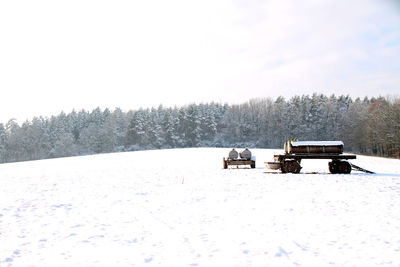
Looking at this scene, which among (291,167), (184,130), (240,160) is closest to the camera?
(291,167)

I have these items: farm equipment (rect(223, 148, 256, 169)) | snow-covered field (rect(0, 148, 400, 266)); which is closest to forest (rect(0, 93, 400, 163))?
farm equipment (rect(223, 148, 256, 169))

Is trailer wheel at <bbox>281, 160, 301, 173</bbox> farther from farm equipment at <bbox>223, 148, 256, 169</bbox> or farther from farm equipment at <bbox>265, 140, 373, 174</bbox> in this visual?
farm equipment at <bbox>223, 148, 256, 169</bbox>

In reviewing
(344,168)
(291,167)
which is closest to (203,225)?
(291,167)

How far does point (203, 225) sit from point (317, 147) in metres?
13.4

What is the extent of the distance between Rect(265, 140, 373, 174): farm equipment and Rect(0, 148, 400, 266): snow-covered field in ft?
14.9

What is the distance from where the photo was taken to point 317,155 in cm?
1923

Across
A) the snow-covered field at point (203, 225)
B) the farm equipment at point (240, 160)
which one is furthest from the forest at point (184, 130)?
the snow-covered field at point (203, 225)

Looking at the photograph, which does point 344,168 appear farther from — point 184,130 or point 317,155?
point 184,130

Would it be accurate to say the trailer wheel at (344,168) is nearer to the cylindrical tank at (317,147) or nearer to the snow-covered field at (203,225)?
the cylindrical tank at (317,147)

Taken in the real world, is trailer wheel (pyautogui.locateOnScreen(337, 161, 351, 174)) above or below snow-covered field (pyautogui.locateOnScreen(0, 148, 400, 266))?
above

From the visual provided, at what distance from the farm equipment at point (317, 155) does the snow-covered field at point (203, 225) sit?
14.9 ft

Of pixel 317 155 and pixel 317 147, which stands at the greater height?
pixel 317 147

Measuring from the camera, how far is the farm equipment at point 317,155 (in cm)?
1898

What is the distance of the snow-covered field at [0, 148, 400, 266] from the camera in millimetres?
6453
